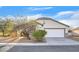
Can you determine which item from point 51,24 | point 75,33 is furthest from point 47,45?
point 75,33

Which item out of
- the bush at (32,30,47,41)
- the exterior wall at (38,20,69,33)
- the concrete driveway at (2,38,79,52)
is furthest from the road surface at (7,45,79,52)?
the exterior wall at (38,20,69,33)

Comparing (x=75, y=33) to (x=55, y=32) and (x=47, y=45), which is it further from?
(x=47, y=45)

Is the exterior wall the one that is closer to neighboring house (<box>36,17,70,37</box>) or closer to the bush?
neighboring house (<box>36,17,70,37</box>)

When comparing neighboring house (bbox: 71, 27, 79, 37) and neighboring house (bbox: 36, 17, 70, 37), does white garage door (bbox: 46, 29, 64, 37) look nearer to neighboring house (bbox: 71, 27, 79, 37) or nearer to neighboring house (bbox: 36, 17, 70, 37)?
neighboring house (bbox: 36, 17, 70, 37)

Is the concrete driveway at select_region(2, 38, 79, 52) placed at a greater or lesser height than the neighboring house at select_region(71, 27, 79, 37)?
lesser

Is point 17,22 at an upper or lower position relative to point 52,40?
upper

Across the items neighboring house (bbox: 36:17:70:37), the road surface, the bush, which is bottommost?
the road surface
